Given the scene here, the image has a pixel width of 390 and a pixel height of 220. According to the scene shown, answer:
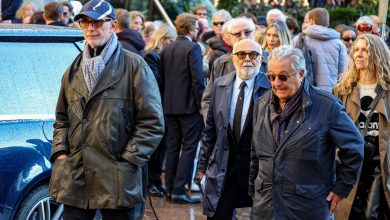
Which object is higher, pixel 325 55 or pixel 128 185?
pixel 128 185

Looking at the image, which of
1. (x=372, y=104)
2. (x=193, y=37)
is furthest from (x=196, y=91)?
(x=372, y=104)

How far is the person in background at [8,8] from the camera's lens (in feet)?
50.7

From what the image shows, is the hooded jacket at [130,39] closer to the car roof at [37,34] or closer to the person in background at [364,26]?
the car roof at [37,34]

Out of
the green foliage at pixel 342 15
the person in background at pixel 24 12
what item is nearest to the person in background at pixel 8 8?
the person in background at pixel 24 12

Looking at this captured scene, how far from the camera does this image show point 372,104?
757cm

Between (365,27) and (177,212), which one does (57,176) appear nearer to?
(177,212)

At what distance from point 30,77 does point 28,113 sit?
0.32m

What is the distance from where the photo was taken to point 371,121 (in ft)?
24.9

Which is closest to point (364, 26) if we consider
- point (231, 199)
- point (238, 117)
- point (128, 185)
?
point (238, 117)

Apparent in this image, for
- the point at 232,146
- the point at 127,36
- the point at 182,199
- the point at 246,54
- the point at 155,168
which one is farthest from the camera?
the point at 155,168

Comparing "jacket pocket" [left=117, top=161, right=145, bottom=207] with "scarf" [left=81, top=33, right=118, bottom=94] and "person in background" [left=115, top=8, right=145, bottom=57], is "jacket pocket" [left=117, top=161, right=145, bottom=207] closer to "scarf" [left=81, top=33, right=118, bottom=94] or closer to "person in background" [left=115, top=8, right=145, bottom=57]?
"scarf" [left=81, top=33, right=118, bottom=94]

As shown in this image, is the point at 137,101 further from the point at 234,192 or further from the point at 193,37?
the point at 193,37

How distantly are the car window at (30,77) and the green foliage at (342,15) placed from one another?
1254 centimetres

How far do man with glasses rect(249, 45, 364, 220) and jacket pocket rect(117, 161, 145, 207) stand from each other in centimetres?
79
